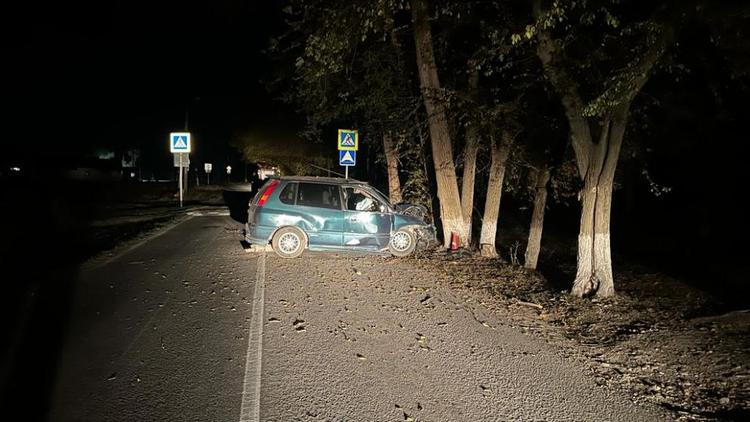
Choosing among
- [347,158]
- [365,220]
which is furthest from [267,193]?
[347,158]

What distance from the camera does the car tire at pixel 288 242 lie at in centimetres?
1059

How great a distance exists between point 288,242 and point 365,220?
1667 mm

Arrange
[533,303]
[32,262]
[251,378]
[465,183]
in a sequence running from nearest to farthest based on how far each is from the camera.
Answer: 1. [251,378]
2. [533,303]
3. [32,262]
4. [465,183]

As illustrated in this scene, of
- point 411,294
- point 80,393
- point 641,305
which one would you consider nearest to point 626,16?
point 641,305

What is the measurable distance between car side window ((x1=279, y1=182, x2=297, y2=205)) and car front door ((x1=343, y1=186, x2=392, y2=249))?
1059 millimetres

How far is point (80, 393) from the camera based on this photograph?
4430 millimetres

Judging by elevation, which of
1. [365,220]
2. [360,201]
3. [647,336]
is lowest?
[647,336]

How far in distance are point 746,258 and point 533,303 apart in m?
14.3

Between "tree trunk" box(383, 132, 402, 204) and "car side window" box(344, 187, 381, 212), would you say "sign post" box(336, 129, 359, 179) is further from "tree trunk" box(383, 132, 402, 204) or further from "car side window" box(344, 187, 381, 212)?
"car side window" box(344, 187, 381, 212)

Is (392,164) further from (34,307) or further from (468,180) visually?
(34,307)

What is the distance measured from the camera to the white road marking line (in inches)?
166

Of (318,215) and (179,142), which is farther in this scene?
(179,142)

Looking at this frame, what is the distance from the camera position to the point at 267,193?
35.1 feet

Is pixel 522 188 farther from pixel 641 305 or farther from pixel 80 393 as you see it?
pixel 80 393
